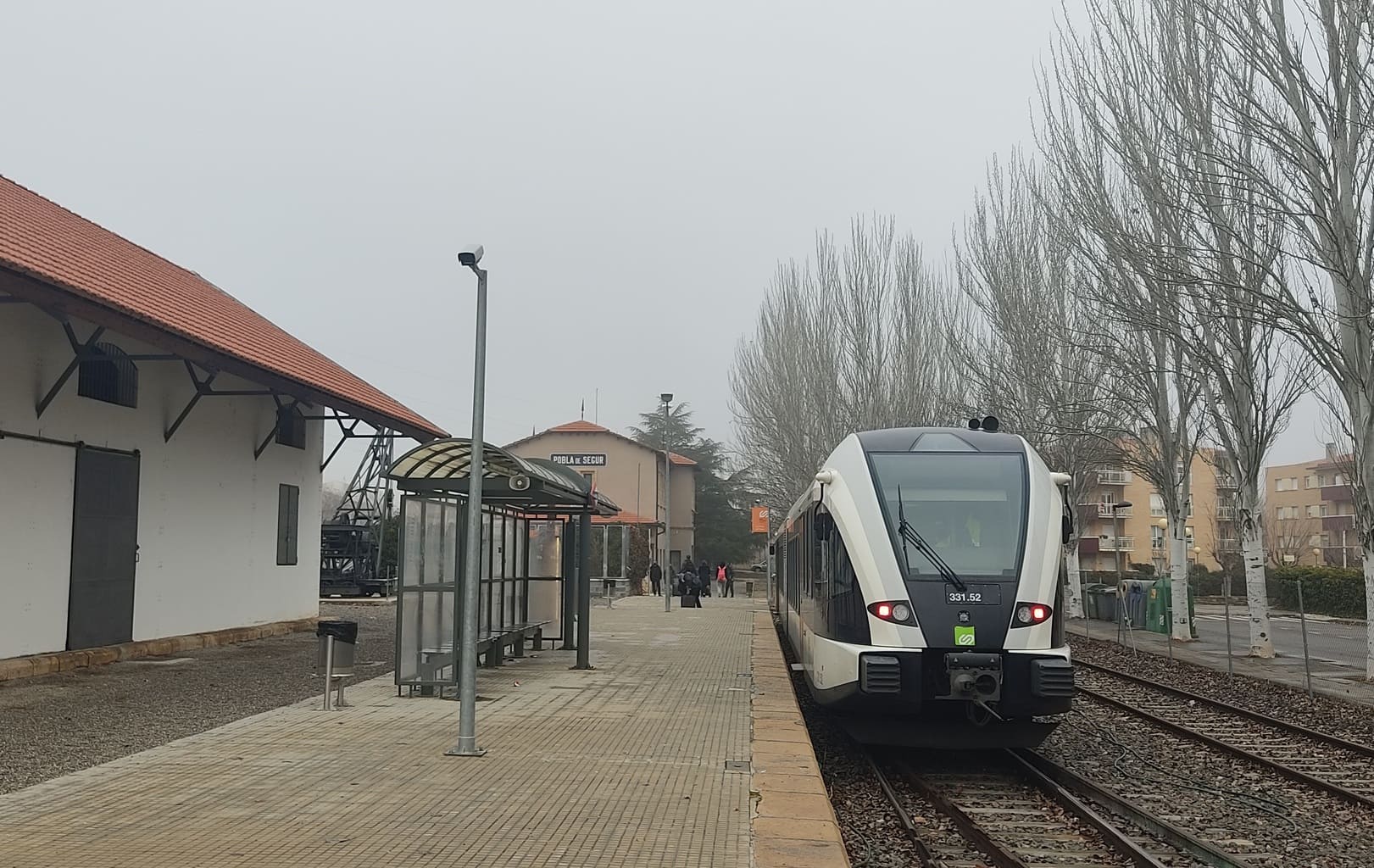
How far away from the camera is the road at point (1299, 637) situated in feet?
63.0

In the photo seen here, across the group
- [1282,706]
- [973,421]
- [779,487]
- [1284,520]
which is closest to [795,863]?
[973,421]

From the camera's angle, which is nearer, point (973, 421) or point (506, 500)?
point (973, 421)

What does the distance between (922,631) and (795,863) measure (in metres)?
3.69

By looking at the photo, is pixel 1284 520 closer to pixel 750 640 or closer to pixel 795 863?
pixel 750 640

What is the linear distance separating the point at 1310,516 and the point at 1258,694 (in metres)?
76.8

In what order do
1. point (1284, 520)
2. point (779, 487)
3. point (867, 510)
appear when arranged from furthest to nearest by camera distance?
point (1284, 520) → point (779, 487) → point (867, 510)

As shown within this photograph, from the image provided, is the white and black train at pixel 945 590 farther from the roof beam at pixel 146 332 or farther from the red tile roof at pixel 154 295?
the red tile roof at pixel 154 295

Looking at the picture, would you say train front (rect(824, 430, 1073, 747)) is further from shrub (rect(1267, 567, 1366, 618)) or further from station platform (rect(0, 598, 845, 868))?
shrub (rect(1267, 567, 1366, 618))

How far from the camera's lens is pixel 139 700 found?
36.0 feet

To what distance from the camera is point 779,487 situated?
4994 centimetres

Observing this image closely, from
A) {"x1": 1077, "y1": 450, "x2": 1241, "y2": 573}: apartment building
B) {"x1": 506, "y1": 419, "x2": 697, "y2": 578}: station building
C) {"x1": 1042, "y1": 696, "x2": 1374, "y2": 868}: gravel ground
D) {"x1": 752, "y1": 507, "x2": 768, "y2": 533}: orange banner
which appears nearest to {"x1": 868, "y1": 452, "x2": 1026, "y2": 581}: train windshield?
{"x1": 1042, "y1": 696, "x2": 1374, "y2": 868}: gravel ground

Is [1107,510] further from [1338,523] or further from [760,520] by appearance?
[760,520]

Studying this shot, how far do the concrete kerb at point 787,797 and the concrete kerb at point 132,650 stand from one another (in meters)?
8.28

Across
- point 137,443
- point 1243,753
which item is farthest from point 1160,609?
point 137,443
